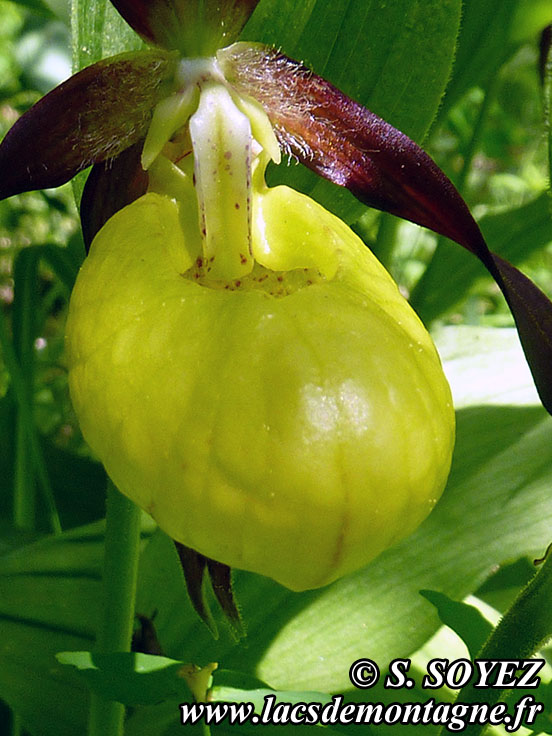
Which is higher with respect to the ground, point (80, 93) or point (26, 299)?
point (26, 299)

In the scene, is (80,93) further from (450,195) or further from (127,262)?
(450,195)

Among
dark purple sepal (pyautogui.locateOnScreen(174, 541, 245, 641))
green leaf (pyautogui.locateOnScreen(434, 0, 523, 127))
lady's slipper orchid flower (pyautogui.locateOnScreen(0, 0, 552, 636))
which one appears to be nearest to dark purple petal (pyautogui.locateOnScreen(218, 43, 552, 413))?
lady's slipper orchid flower (pyautogui.locateOnScreen(0, 0, 552, 636))

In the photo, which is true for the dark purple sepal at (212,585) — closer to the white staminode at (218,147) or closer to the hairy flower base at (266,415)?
the hairy flower base at (266,415)

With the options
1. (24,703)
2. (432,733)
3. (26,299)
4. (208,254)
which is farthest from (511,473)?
(26,299)

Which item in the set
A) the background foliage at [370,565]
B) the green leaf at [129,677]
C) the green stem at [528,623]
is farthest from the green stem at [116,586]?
the green stem at [528,623]
